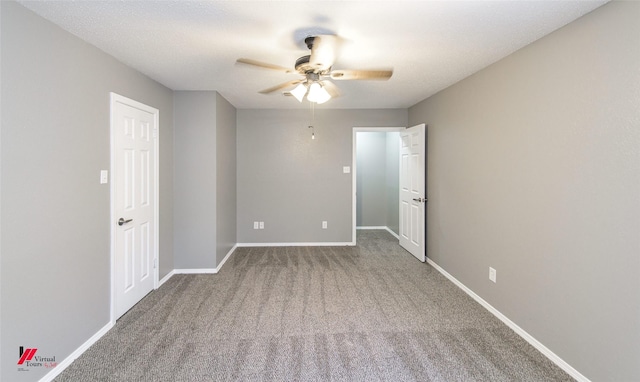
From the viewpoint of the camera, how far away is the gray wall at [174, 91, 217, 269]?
12.6 feet

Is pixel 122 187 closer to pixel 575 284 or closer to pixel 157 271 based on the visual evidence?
pixel 157 271

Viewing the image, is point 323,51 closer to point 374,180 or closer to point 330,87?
point 330,87

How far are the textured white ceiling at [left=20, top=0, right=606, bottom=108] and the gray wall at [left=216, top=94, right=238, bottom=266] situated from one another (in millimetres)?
1035

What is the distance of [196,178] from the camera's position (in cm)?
386

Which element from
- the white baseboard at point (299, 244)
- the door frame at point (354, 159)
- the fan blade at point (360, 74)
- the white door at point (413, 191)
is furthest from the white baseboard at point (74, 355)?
the white door at point (413, 191)

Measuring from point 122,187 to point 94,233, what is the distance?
0.53m

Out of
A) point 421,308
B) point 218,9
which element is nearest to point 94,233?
point 218,9

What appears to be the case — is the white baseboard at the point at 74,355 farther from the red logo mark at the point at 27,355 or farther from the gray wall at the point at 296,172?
the gray wall at the point at 296,172

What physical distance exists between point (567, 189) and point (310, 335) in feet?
7.08

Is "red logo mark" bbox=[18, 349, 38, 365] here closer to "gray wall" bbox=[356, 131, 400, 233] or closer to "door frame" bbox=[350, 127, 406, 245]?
"door frame" bbox=[350, 127, 406, 245]

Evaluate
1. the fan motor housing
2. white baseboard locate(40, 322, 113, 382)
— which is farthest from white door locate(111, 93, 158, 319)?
the fan motor housing

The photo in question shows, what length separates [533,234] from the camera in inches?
92.4

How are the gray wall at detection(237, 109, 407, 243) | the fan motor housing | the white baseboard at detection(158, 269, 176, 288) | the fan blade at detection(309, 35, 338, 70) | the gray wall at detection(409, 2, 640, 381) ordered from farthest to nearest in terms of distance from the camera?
the gray wall at detection(237, 109, 407, 243) → the white baseboard at detection(158, 269, 176, 288) → the fan motor housing → the fan blade at detection(309, 35, 338, 70) → the gray wall at detection(409, 2, 640, 381)

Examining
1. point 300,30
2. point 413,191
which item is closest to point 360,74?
point 300,30
